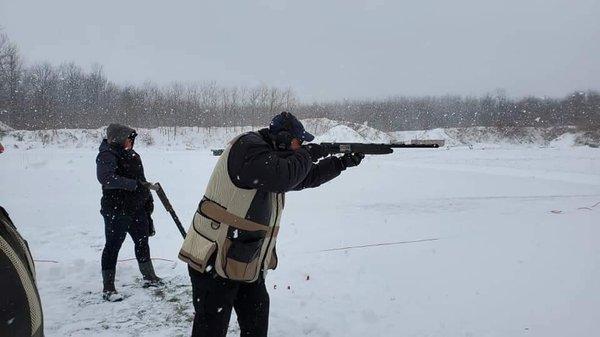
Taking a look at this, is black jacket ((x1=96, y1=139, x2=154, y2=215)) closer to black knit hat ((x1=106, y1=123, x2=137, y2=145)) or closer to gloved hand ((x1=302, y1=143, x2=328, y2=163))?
black knit hat ((x1=106, y1=123, x2=137, y2=145))

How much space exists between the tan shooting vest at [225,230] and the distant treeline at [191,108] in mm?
40811

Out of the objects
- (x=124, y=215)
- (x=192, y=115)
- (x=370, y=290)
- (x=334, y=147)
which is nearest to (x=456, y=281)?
(x=370, y=290)

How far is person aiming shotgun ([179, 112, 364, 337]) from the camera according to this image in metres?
2.19

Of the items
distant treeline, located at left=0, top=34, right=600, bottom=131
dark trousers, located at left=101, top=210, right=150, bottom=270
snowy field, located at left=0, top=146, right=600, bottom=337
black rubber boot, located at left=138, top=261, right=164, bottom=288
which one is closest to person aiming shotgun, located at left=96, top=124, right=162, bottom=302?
dark trousers, located at left=101, top=210, right=150, bottom=270

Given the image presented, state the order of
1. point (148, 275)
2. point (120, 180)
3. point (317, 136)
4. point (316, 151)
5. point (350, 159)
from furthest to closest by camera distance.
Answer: point (317, 136) < point (148, 275) < point (120, 180) < point (350, 159) < point (316, 151)

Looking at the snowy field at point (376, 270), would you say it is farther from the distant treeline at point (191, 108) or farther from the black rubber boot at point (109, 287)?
the distant treeline at point (191, 108)

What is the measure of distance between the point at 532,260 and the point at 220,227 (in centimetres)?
434

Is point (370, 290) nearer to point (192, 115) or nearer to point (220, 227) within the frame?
point (220, 227)

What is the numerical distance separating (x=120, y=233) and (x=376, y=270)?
2.90 m

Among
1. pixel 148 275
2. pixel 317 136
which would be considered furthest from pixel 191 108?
pixel 148 275

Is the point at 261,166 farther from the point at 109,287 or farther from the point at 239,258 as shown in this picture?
the point at 109,287

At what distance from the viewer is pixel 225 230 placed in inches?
87.7

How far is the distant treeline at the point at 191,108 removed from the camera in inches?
1518

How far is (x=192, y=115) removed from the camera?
148 ft
